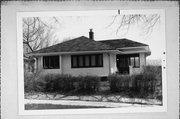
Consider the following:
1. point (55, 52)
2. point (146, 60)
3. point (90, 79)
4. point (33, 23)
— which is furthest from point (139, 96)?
point (33, 23)

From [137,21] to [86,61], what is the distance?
1.15 m

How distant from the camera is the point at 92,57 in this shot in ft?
14.0

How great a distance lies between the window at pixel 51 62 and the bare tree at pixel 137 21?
3.67ft

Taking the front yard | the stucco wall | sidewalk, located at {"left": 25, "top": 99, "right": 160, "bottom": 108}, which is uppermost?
the stucco wall

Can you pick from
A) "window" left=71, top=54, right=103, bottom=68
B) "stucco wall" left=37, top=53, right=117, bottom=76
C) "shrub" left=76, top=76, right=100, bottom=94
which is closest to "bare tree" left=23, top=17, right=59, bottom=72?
"stucco wall" left=37, top=53, right=117, bottom=76

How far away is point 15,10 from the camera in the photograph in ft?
13.8

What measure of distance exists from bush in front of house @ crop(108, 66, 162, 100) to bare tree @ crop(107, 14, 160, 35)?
76cm

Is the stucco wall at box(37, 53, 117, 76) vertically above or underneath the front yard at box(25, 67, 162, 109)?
above

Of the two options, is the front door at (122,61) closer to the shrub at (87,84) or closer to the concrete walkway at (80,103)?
the shrub at (87,84)

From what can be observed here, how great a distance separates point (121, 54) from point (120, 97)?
76cm

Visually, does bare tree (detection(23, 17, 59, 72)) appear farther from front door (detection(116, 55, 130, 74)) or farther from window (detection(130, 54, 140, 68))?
window (detection(130, 54, 140, 68))

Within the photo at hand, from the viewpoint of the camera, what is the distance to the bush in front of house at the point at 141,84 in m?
4.30

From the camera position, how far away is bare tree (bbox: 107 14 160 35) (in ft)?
14.1

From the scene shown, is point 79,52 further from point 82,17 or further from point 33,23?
point 33,23
